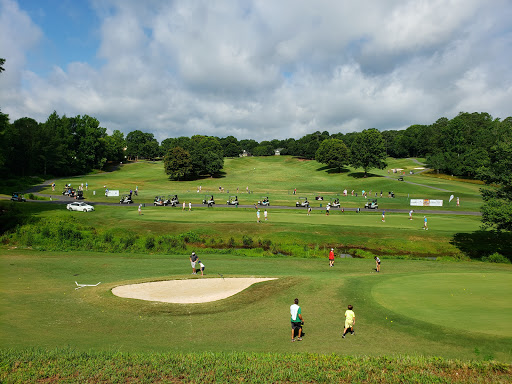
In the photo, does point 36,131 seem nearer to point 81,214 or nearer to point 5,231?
point 81,214

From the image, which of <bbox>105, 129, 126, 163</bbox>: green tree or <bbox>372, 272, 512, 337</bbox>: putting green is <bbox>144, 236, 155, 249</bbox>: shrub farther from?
<bbox>105, 129, 126, 163</bbox>: green tree

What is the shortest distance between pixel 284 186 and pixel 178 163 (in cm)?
3668

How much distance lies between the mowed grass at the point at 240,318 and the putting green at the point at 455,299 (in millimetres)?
129

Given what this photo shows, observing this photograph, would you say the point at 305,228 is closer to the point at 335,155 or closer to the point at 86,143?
the point at 335,155

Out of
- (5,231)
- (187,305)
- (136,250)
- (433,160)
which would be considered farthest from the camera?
(433,160)

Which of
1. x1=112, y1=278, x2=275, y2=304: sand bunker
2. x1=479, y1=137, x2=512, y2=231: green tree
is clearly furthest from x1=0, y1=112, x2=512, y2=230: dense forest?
x1=112, y1=278, x2=275, y2=304: sand bunker

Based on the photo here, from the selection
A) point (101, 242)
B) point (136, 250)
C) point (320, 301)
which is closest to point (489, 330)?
point (320, 301)

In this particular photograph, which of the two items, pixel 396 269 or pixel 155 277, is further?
pixel 396 269

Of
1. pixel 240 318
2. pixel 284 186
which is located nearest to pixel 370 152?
pixel 284 186

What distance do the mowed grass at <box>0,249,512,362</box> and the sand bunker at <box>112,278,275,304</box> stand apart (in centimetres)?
88

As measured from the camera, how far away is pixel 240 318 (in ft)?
59.0

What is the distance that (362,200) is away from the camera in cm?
Result: 8444

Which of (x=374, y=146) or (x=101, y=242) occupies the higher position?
(x=374, y=146)

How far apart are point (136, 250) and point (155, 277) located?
14.1m
